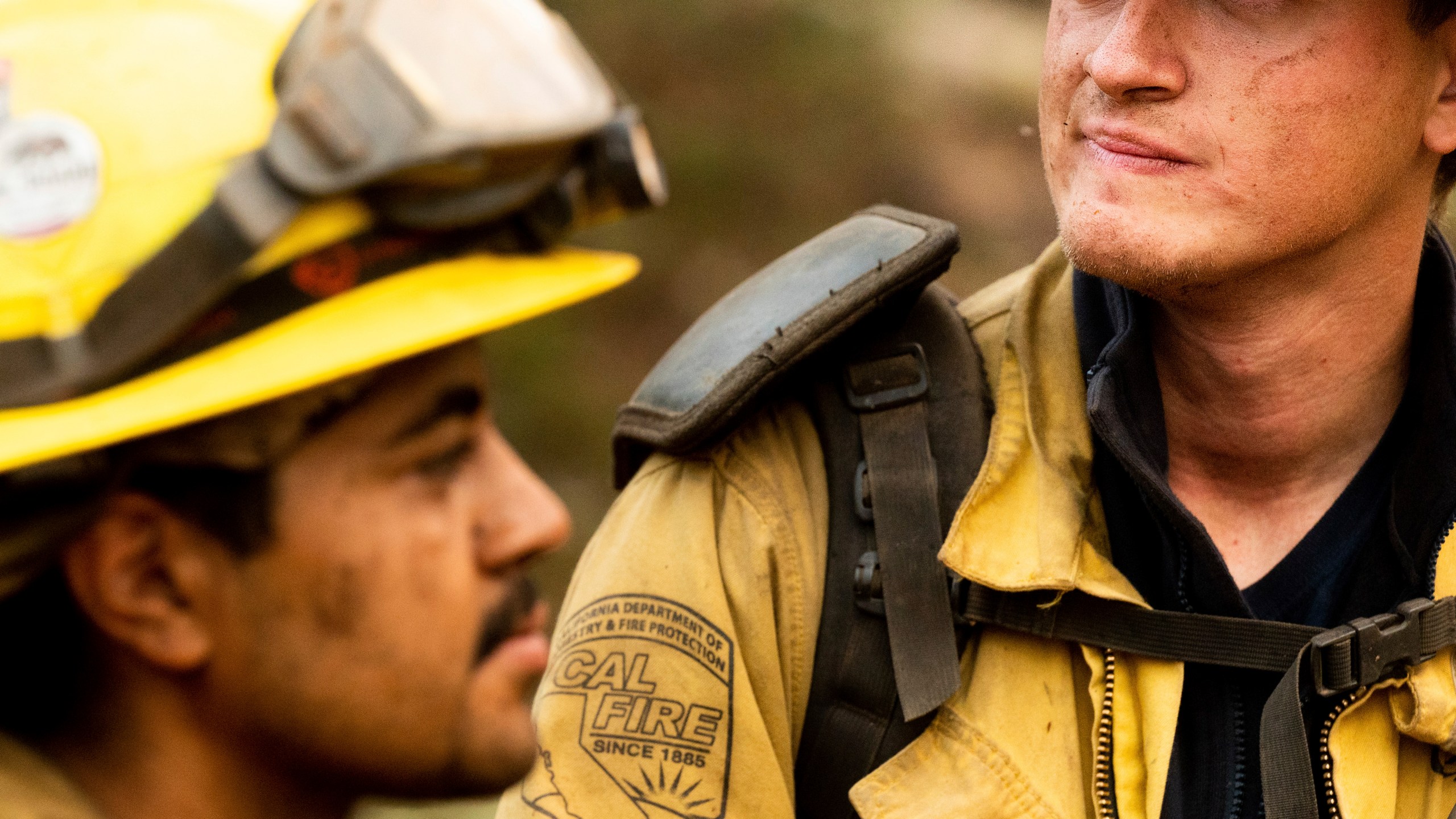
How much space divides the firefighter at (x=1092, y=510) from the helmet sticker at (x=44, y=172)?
3.49 feet

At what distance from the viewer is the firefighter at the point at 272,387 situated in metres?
1.31

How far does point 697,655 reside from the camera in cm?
218

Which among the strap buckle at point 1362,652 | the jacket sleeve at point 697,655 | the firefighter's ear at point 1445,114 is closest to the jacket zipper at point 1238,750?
the strap buckle at point 1362,652

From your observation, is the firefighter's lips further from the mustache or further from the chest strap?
the chest strap

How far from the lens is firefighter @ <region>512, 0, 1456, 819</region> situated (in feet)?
7.03

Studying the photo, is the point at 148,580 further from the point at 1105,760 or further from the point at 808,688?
the point at 1105,760

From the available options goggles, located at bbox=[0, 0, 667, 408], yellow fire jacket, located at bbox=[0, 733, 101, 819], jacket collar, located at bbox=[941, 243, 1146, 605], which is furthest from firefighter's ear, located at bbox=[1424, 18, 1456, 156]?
yellow fire jacket, located at bbox=[0, 733, 101, 819]

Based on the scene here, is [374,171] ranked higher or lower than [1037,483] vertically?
higher

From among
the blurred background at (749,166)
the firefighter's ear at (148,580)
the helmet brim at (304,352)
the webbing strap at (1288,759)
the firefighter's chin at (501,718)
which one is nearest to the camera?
the helmet brim at (304,352)

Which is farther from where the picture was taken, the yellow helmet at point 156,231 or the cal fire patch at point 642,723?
the cal fire patch at point 642,723

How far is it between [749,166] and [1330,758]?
21.5 ft

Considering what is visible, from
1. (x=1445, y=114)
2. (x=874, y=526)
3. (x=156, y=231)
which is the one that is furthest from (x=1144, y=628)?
(x=156, y=231)

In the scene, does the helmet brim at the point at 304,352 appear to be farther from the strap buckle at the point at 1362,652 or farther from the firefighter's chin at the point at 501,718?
the strap buckle at the point at 1362,652

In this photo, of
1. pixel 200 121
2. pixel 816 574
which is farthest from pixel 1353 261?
pixel 200 121
